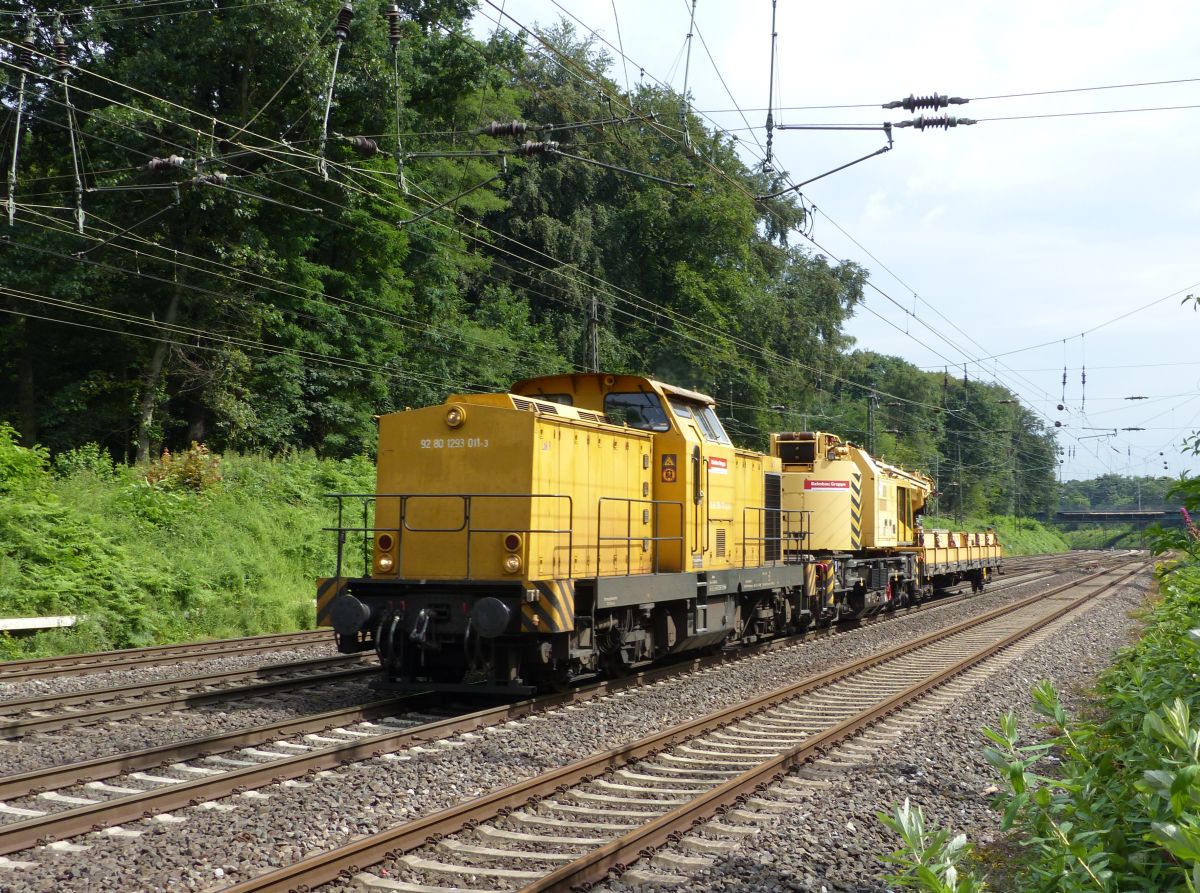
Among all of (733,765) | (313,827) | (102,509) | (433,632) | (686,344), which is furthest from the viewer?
(686,344)

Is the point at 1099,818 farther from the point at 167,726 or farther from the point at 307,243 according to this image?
the point at 307,243

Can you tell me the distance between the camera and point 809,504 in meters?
17.9

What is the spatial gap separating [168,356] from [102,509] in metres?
8.29

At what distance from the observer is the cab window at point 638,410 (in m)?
11.4

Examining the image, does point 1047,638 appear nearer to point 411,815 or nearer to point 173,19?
point 411,815

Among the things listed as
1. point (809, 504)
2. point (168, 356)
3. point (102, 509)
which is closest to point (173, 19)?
point (168, 356)

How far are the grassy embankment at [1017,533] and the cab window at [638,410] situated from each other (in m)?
49.4

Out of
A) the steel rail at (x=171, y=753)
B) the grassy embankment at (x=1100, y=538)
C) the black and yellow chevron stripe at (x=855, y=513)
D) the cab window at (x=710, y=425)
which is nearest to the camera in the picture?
the steel rail at (x=171, y=753)

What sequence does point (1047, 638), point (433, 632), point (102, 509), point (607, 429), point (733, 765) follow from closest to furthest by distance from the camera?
point (733, 765)
point (433, 632)
point (607, 429)
point (1047, 638)
point (102, 509)

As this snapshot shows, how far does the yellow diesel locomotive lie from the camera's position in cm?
926

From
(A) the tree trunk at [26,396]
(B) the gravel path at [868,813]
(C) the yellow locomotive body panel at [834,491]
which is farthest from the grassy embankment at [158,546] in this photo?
(B) the gravel path at [868,813]

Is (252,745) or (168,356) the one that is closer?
(252,745)

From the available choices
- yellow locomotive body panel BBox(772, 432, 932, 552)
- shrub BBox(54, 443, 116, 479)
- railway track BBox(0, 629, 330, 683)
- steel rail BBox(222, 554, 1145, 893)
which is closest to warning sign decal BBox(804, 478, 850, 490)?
yellow locomotive body panel BBox(772, 432, 932, 552)

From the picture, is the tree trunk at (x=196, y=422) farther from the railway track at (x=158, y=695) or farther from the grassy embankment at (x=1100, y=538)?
the grassy embankment at (x=1100, y=538)
